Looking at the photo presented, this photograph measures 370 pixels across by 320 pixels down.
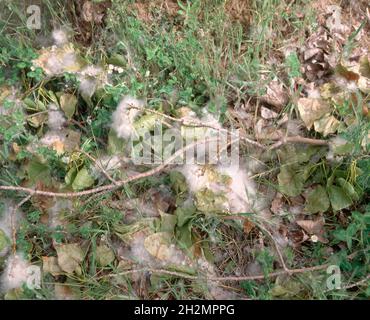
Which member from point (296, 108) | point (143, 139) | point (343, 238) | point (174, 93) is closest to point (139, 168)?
point (143, 139)

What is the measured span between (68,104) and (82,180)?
1.26 ft

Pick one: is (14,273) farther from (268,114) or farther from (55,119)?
(268,114)

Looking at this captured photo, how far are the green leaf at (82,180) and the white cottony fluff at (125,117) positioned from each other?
22cm

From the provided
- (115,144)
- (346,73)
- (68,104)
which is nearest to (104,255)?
(115,144)

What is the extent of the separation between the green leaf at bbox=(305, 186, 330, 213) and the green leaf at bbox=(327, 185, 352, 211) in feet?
0.07

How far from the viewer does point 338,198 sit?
2.06 m

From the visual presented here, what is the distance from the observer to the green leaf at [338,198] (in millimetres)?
2039

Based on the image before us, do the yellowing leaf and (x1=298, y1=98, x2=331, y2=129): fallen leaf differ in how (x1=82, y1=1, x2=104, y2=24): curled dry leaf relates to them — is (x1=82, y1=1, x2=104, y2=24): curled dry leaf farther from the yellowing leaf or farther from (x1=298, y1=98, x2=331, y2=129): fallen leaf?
the yellowing leaf

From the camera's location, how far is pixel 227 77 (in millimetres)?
2307

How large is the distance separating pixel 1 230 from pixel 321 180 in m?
1.37

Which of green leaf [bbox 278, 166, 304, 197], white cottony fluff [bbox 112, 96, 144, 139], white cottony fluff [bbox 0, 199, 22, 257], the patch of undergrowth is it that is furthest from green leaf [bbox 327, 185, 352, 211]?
white cottony fluff [bbox 0, 199, 22, 257]

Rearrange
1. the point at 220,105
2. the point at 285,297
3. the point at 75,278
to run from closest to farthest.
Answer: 1. the point at 285,297
2. the point at 75,278
3. the point at 220,105

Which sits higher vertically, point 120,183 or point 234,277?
point 120,183

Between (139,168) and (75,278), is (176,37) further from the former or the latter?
(75,278)
